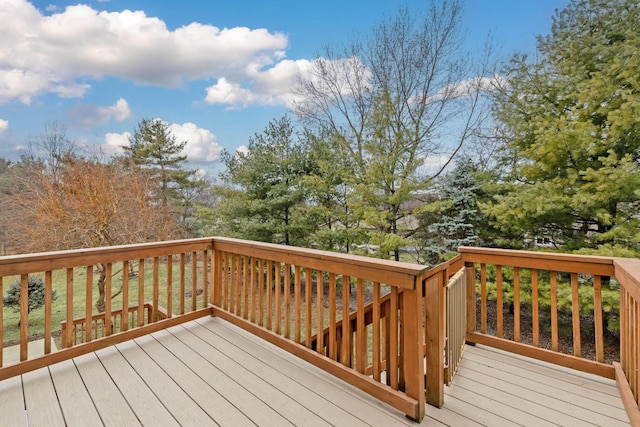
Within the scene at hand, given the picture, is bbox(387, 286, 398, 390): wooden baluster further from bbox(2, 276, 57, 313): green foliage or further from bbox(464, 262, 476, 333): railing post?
bbox(2, 276, 57, 313): green foliage

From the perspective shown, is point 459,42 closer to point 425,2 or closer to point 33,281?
point 425,2

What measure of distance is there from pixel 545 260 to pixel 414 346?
1.62m

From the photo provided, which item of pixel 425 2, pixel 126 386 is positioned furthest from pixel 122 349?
pixel 425 2

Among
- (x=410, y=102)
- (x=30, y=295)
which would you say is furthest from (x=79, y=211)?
(x=410, y=102)

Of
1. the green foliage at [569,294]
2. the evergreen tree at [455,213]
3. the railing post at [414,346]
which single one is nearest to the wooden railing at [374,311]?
the railing post at [414,346]

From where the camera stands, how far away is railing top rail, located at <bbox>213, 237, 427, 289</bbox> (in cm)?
173

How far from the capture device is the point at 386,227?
7.89 metres

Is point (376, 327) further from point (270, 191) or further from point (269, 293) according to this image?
point (270, 191)

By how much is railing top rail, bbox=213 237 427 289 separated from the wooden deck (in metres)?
0.78

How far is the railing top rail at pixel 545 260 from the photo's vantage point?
2223 millimetres

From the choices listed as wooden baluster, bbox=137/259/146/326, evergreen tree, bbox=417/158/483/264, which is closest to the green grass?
wooden baluster, bbox=137/259/146/326

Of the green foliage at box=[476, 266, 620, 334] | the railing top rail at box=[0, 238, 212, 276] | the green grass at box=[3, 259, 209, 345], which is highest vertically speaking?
the railing top rail at box=[0, 238, 212, 276]

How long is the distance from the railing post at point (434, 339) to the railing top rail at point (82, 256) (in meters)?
2.40

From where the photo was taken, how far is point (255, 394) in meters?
1.97
